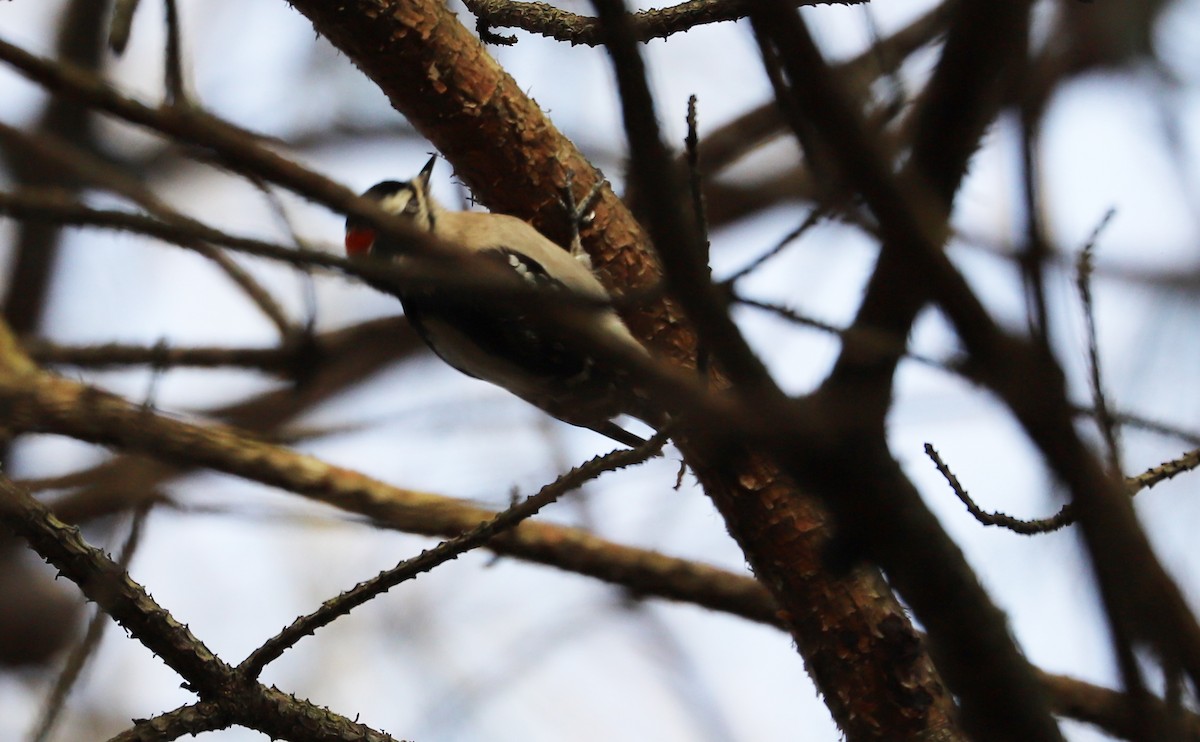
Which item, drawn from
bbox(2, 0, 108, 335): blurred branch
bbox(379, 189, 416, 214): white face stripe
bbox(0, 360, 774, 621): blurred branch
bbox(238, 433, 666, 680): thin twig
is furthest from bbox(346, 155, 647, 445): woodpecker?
bbox(2, 0, 108, 335): blurred branch

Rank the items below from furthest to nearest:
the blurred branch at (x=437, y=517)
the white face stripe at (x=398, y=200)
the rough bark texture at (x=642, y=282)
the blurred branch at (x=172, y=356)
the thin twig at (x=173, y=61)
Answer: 1. the blurred branch at (x=172, y=356)
2. the white face stripe at (x=398, y=200)
3. the blurred branch at (x=437, y=517)
4. the rough bark texture at (x=642, y=282)
5. the thin twig at (x=173, y=61)

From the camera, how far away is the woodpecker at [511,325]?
11.0 ft

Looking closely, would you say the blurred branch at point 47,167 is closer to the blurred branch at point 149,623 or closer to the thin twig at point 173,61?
the thin twig at point 173,61

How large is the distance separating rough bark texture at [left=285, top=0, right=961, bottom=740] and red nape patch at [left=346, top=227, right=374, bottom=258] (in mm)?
920

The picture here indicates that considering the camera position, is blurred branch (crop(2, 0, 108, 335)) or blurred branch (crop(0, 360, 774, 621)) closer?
blurred branch (crop(0, 360, 774, 621))

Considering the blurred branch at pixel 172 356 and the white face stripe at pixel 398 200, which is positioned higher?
the blurred branch at pixel 172 356

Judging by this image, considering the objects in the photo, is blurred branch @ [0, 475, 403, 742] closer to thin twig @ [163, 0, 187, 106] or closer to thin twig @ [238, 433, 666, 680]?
thin twig @ [238, 433, 666, 680]

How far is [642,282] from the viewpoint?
3389mm

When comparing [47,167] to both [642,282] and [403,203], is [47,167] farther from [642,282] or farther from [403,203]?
[642,282]

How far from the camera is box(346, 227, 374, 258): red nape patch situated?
4.17 meters

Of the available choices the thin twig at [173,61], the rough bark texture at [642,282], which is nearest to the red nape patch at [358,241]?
the rough bark texture at [642,282]

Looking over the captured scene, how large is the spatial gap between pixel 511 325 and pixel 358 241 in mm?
957

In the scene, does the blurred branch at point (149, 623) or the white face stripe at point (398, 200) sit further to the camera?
the white face stripe at point (398, 200)

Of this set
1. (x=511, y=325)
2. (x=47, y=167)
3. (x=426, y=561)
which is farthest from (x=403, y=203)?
(x=47, y=167)
